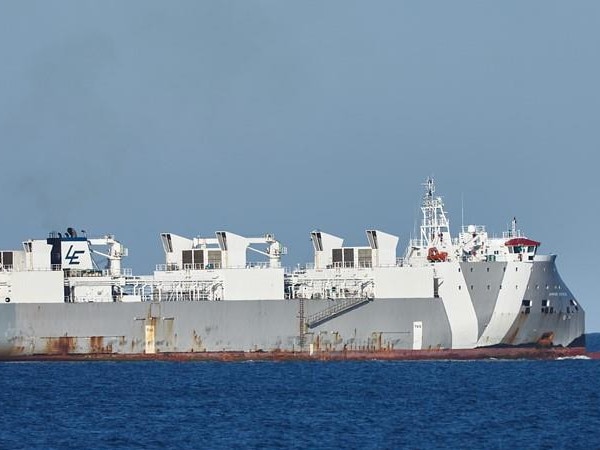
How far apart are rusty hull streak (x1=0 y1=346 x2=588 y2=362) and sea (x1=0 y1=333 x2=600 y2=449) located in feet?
1.16

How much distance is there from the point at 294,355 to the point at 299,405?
15.3 m

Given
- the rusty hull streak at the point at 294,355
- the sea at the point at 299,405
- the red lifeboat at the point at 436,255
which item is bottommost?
the sea at the point at 299,405

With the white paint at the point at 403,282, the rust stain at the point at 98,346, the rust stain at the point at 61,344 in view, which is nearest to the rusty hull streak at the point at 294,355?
the rust stain at the point at 61,344

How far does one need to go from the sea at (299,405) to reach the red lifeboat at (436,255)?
4341mm

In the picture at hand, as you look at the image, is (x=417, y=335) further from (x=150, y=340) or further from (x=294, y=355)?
(x=150, y=340)

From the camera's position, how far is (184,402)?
53.4m

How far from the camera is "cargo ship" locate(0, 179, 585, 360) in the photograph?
221 feet

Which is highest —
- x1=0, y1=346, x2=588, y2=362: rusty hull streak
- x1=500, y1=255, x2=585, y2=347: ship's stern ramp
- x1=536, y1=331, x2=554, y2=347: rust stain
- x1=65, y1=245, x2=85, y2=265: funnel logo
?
x1=65, y1=245, x2=85, y2=265: funnel logo

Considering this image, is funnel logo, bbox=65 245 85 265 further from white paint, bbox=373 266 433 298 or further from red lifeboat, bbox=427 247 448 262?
red lifeboat, bbox=427 247 448 262

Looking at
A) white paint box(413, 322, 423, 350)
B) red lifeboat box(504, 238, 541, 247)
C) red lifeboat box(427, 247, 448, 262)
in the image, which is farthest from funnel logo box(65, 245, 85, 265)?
red lifeboat box(504, 238, 541, 247)

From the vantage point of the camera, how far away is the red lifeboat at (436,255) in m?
68.6

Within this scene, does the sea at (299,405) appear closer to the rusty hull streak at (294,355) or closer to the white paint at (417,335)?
the rusty hull streak at (294,355)

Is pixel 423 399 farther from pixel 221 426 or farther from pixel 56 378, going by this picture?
pixel 56 378

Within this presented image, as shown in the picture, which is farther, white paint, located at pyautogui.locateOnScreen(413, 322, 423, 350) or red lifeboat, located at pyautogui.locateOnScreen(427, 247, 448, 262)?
red lifeboat, located at pyautogui.locateOnScreen(427, 247, 448, 262)
